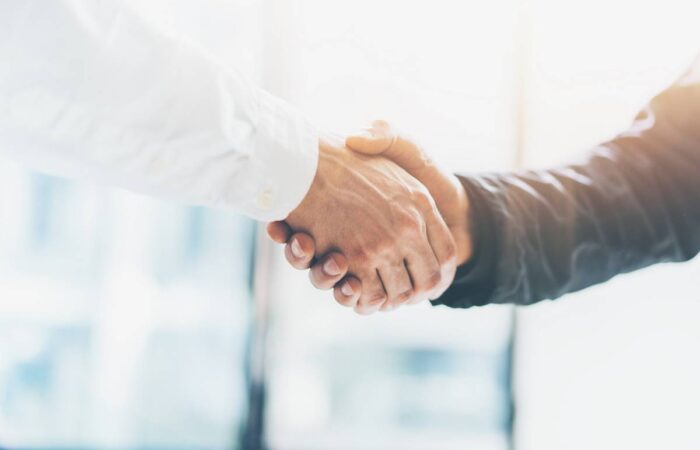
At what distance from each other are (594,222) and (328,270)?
47 centimetres

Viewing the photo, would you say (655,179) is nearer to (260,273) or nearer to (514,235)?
(514,235)

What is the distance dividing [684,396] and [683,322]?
0.78 ft

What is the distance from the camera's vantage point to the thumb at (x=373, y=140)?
1.14 meters

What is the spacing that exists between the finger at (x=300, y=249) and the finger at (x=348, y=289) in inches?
3.4

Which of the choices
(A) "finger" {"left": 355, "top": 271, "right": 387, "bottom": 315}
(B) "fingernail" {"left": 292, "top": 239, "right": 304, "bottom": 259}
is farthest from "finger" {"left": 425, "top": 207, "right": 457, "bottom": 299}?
(B) "fingernail" {"left": 292, "top": 239, "right": 304, "bottom": 259}

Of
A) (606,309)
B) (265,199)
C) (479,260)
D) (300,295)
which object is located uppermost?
(265,199)

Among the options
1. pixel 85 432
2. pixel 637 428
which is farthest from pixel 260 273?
pixel 637 428

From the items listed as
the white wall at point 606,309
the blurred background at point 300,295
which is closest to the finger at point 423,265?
the white wall at point 606,309

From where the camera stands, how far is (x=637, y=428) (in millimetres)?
2252

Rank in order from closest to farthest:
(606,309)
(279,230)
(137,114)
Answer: (137,114), (279,230), (606,309)

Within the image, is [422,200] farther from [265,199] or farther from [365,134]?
[265,199]

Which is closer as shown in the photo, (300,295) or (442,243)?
(442,243)

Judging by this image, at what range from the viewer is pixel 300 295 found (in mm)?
2660

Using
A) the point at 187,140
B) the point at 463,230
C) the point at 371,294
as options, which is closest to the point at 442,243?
the point at 463,230
